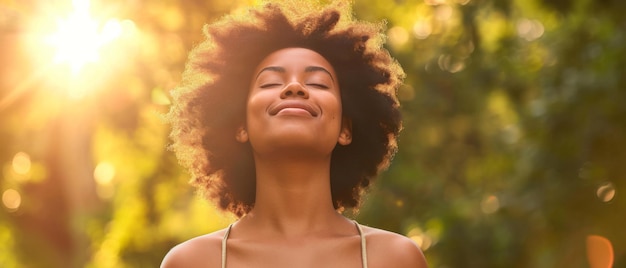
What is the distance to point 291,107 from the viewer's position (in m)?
5.13

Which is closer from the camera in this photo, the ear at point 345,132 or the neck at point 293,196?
the neck at point 293,196

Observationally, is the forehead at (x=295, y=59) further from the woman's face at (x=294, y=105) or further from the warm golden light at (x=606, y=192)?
the warm golden light at (x=606, y=192)

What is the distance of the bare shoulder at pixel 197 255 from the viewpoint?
16.7 feet

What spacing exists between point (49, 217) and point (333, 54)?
12956mm

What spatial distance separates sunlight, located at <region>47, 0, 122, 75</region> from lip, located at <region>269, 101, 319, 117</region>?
10154 mm

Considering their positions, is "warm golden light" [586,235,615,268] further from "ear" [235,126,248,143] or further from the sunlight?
"ear" [235,126,248,143]

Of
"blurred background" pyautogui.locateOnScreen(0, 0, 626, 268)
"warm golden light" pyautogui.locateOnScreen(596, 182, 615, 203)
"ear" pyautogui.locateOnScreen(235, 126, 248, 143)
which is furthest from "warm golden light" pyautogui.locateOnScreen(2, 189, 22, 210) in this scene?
"ear" pyautogui.locateOnScreen(235, 126, 248, 143)

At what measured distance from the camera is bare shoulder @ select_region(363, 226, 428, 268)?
16.8 ft

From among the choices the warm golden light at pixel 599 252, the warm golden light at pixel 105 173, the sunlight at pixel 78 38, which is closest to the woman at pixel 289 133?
the warm golden light at pixel 599 252

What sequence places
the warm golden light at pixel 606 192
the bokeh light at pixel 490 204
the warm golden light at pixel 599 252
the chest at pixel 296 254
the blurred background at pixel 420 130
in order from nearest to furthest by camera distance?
1. the chest at pixel 296 254
2. the warm golden light at pixel 599 252
3. the warm golden light at pixel 606 192
4. the blurred background at pixel 420 130
5. the bokeh light at pixel 490 204

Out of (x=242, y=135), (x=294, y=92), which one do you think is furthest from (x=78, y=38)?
(x=294, y=92)

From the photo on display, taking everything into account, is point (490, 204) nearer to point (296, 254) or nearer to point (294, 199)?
point (294, 199)

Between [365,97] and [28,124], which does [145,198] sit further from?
[365,97]

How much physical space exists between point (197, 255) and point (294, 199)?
1.48ft
